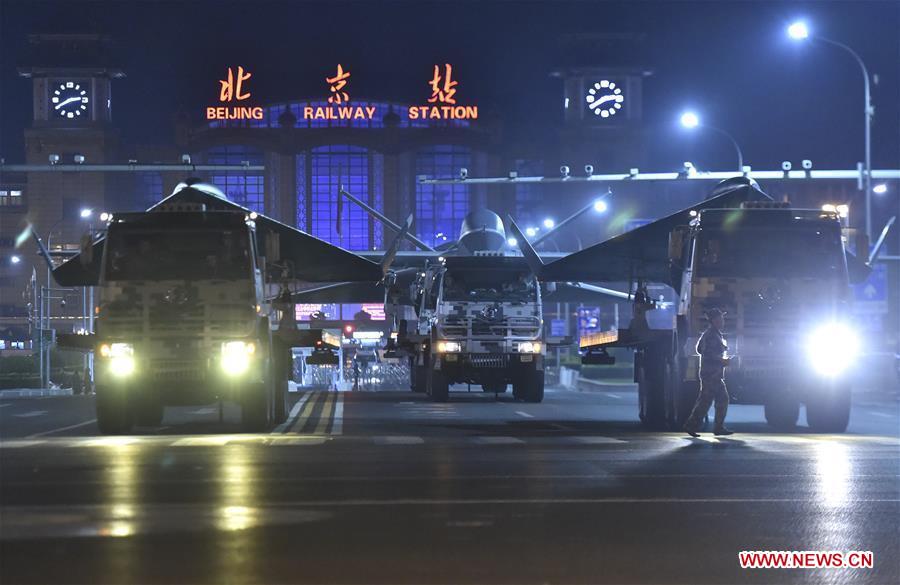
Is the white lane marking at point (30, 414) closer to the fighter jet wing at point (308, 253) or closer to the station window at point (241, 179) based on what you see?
the fighter jet wing at point (308, 253)

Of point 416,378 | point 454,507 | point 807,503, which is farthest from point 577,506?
point 416,378

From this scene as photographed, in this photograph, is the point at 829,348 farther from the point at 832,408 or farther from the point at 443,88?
the point at 443,88

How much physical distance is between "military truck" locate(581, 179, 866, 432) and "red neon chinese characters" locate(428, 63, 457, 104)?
398 feet

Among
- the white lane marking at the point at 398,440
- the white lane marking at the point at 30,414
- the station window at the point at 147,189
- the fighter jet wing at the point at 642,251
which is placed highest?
the station window at the point at 147,189

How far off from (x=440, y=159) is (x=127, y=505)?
447 ft

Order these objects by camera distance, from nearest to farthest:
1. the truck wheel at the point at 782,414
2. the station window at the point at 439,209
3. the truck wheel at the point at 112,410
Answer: the truck wheel at the point at 112,410
the truck wheel at the point at 782,414
the station window at the point at 439,209

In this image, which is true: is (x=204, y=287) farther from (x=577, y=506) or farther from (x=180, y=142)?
(x=180, y=142)

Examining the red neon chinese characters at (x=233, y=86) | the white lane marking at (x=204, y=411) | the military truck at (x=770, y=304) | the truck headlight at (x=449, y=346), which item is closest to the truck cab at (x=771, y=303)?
the military truck at (x=770, y=304)

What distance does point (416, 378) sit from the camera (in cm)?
4597

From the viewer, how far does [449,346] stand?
35.9 m

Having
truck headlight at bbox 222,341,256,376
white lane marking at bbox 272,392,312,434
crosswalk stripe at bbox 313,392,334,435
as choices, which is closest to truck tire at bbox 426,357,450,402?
crosswalk stripe at bbox 313,392,334,435

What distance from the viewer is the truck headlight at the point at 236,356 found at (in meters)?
23.0

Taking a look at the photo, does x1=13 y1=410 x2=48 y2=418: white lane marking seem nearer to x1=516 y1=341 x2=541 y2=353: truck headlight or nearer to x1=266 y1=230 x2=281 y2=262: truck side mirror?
x1=516 y1=341 x2=541 y2=353: truck headlight

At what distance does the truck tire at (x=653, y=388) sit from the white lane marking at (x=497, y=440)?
4882mm
